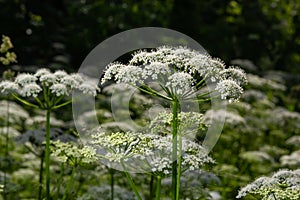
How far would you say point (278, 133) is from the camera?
7.83 m

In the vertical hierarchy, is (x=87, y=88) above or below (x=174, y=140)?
above

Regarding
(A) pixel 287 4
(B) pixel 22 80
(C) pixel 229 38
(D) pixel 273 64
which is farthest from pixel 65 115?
(A) pixel 287 4

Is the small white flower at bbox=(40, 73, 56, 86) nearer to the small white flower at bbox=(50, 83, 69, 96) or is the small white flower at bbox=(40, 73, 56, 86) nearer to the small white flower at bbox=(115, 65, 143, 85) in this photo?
the small white flower at bbox=(50, 83, 69, 96)

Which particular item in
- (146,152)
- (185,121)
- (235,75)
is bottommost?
(146,152)

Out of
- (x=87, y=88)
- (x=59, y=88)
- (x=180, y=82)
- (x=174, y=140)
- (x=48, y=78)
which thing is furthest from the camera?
(x=87, y=88)

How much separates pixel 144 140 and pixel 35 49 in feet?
28.6

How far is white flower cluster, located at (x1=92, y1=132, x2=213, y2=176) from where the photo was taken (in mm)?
3158

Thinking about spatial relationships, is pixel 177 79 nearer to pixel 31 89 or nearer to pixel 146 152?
pixel 146 152

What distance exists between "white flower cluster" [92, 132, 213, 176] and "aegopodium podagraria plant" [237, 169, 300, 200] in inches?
13.6

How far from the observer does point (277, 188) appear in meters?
3.31

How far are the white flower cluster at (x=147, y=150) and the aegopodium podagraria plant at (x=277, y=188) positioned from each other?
0.34 meters

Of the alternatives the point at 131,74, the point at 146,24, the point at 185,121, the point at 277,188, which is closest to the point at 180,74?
the point at 131,74

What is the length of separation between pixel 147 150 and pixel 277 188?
878 mm

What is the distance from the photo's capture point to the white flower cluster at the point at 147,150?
10.4 ft
